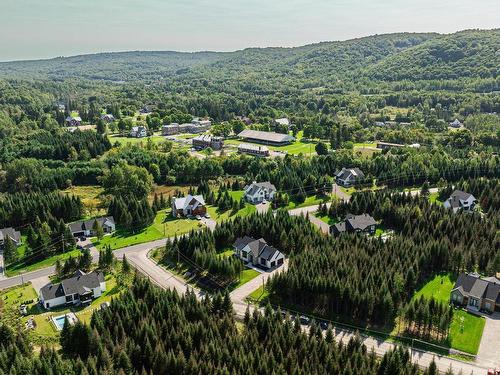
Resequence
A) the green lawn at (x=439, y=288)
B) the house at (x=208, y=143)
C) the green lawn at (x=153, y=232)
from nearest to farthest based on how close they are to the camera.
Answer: the green lawn at (x=439, y=288)
the green lawn at (x=153, y=232)
the house at (x=208, y=143)

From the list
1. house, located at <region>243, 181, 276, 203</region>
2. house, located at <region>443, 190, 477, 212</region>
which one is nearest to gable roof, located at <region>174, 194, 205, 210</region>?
house, located at <region>243, 181, 276, 203</region>

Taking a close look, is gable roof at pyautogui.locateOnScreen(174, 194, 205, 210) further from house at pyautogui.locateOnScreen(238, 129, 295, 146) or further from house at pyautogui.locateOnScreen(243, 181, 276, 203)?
house at pyautogui.locateOnScreen(238, 129, 295, 146)

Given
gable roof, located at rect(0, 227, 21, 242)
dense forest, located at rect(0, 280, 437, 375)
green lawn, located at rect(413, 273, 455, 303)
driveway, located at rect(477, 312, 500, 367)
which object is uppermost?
dense forest, located at rect(0, 280, 437, 375)

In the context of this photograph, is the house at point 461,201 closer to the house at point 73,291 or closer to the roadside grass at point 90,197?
the house at point 73,291

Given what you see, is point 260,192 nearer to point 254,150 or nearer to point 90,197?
point 90,197

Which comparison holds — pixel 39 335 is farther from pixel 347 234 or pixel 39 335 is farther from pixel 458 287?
pixel 458 287

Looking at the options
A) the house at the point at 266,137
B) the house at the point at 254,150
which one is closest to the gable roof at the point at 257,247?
the house at the point at 254,150

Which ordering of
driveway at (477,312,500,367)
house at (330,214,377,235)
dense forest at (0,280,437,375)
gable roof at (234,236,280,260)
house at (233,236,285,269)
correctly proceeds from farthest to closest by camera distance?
1. house at (330,214,377,235)
2. gable roof at (234,236,280,260)
3. house at (233,236,285,269)
4. driveway at (477,312,500,367)
5. dense forest at (0,280,437,375)
